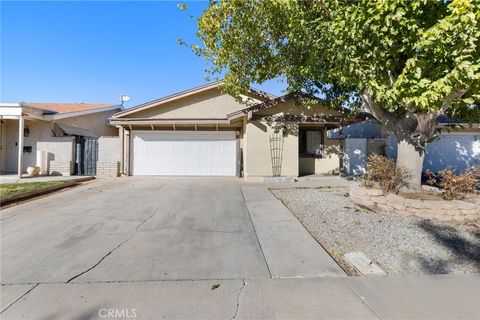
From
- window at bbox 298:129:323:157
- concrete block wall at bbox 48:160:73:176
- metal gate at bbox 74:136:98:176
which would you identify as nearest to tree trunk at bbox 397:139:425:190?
window at bbox 298:129:323:157

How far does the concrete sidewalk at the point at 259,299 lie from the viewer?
102 inches

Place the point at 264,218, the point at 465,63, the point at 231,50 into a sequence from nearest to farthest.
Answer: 1. the point at 465,63
2. the point at 264,218
3. the point at 231,50

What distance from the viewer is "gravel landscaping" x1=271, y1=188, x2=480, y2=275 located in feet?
12.1

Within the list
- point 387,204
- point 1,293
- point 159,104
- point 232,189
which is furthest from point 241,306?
point 159,104

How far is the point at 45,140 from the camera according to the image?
1392 centimetres

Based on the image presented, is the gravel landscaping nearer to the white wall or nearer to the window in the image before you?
the window

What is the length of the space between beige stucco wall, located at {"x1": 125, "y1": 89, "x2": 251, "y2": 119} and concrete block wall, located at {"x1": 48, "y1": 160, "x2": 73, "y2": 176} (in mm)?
4535

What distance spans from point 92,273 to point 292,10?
7281mm

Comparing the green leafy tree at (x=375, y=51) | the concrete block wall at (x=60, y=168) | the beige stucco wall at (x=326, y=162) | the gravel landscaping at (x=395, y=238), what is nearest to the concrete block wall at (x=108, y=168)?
the concrete block wall at (x=60, y=168)

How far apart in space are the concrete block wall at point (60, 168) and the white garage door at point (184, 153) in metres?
3.15

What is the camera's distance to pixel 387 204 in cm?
610

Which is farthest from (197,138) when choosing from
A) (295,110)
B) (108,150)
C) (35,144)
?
(35,144)

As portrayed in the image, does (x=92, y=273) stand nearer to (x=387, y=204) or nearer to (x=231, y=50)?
(x=387, y=204)

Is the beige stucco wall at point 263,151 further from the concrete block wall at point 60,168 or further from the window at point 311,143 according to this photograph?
the concrete block wall at point 60,168
